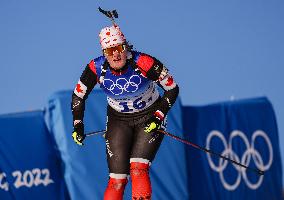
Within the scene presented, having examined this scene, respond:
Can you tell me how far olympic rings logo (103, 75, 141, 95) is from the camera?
22.4 ft

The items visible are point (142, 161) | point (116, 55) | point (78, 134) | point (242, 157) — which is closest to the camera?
point (116, 55)

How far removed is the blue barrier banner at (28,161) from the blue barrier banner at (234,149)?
9.62 ft

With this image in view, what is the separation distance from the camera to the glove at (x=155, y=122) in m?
6.82

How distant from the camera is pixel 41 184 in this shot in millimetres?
10078

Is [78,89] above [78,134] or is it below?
above

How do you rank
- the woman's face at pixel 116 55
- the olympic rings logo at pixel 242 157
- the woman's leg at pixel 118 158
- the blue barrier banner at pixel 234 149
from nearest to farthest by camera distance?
the woman's face at pixel 116 55
the woman's leg at pixel 118 158
the blue barrier banner at pixel 234 149
the olympic rings logo at pixel 242 157

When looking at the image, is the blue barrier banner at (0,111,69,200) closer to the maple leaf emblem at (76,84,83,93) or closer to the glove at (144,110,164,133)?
the maple leaf emblem at (76,84,83,93)

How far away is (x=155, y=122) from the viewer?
22.4ft

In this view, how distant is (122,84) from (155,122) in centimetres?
48

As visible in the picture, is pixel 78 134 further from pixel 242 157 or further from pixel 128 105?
pixel 242 157

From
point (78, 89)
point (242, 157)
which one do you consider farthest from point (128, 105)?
point (242, 157)

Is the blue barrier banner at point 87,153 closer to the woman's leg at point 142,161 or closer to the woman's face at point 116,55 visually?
the woman's leg at point 142,161

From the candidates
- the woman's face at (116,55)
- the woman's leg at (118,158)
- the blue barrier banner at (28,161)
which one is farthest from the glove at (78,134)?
the blue barrier banner at (28,161)

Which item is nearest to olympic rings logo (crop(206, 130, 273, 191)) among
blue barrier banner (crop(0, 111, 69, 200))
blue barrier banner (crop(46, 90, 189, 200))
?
blue barrier banner (crop(46, 90, 189, 200))
